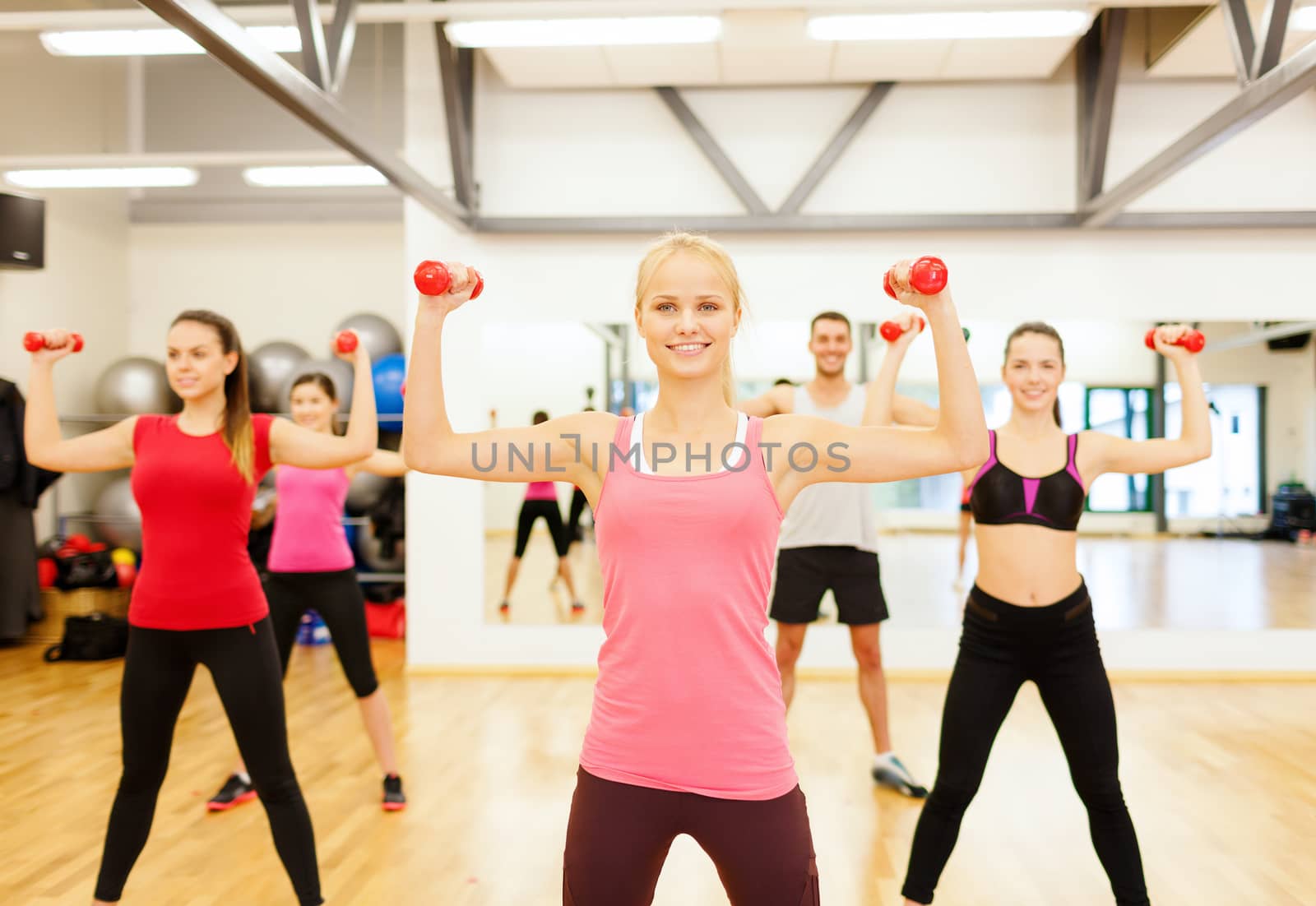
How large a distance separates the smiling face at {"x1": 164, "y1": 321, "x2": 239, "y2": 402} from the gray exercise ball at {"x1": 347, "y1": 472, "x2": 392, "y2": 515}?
3973mm

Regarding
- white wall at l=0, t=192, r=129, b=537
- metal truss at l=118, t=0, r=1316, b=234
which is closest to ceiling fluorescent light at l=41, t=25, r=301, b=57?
metal truss at l=118, t=0, r=1316, b=234

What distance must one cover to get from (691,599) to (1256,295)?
17.0 feet

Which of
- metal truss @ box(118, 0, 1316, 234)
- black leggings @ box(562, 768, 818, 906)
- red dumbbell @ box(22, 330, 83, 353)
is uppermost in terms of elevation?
metal truss @ box(118, 0, 1316, 234)

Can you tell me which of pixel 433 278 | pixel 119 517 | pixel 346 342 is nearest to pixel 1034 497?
pixel 433 278

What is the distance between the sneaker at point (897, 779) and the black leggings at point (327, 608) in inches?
73.5

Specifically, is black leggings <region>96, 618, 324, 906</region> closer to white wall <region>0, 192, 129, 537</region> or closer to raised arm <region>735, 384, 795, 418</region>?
raised arm <region>735, 384, 795, 418</region>

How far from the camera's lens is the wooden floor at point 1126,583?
A: 518 cm

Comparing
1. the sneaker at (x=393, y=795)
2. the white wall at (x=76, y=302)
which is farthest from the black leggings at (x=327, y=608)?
the white wall at (x=76, y=302)

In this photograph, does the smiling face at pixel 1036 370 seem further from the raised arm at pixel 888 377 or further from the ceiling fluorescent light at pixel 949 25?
the ceiling fluorescent light at pixel 949 25

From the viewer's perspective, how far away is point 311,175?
17.8ft

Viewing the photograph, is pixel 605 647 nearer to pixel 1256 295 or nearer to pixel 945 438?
pixel 945 438

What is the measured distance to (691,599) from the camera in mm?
1166

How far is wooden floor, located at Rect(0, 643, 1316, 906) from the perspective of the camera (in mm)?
2578

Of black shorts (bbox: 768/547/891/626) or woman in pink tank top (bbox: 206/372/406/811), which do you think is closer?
woman in pink tank top (bbox: 206/372/406/811)
